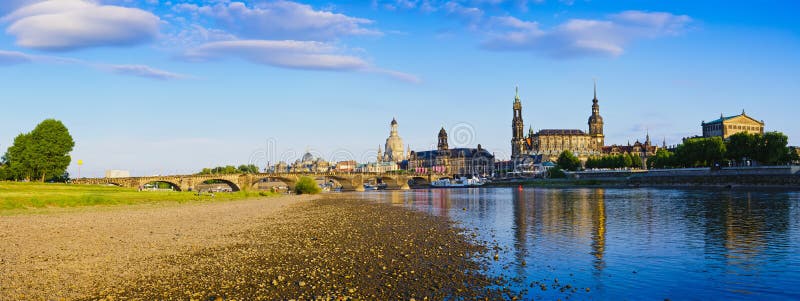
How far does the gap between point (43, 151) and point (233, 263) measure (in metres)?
91.6

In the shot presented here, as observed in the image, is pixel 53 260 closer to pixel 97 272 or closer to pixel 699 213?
pixel 97 272

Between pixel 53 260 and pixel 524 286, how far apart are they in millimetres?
15908

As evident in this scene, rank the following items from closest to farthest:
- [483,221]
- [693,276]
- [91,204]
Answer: [693,276] → [483,221] → [91,204]

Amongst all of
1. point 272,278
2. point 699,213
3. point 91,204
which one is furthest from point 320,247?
point 91,204

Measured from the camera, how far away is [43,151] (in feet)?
315

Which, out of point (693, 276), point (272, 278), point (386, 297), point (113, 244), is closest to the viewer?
point (386, 297)

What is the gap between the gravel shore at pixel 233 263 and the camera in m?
15.7

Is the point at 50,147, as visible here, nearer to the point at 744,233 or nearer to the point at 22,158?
the point at 22,158

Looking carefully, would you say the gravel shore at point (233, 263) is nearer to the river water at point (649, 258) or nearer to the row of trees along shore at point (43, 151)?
the river water at point (649, 258)

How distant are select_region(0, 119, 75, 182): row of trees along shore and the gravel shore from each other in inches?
2797

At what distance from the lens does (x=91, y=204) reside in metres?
55.9

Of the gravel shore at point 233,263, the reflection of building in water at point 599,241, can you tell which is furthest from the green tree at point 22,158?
the reflection of building in water at point 599,241

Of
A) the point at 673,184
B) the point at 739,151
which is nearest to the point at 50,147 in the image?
the point at 673,184

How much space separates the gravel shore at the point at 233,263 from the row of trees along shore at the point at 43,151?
233 ft
